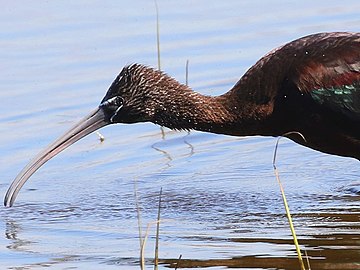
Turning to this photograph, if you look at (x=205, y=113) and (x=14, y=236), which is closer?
(x=14, y=236)

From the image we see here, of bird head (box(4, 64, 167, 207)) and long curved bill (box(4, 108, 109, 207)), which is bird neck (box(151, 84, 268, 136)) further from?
long curved bill (box(4, 108, 109, 207))

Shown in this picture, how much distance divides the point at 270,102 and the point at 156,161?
1564 mm

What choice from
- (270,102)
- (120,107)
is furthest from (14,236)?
(270,102)

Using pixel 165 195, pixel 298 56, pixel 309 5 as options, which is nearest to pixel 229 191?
pixel 165 195

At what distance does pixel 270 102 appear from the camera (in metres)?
8.80

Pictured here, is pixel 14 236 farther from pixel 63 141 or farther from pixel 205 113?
pixel 205 113

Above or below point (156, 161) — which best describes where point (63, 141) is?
above

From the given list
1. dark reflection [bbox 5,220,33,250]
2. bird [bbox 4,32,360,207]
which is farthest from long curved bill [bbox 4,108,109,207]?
dark reflection [bbox 5,220,33,250]

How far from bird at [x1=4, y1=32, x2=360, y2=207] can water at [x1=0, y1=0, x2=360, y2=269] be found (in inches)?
18.4

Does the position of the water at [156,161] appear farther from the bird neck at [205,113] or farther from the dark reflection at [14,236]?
the bird neck at [205,113]

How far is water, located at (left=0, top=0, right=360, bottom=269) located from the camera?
8.05 meters

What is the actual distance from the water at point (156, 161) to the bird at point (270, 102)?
468 mm

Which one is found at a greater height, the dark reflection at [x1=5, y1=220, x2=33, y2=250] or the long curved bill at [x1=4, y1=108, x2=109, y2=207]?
the long curved bill at [x1=4, y1=108, x2=109, y2=207]

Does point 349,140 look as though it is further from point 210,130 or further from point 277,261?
point 277,261
